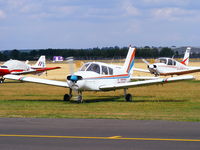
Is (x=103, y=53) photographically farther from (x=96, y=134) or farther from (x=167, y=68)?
(x=96, y=134)

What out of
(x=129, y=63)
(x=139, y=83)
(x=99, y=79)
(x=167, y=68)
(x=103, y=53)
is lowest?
(x=103, y=53)

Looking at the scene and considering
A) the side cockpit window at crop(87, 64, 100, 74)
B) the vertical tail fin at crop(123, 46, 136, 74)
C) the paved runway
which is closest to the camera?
the paved runway

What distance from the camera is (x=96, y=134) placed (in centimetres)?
1270

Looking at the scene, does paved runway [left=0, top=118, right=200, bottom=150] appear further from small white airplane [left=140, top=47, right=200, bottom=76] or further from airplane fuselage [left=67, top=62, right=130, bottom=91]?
small white airplane [left=140, top=47, right=200, bottom=76]

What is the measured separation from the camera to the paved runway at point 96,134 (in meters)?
10.9

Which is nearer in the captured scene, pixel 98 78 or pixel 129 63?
pixel 98 78

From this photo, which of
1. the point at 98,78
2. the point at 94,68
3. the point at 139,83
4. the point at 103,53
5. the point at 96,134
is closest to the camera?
the point at 96,134

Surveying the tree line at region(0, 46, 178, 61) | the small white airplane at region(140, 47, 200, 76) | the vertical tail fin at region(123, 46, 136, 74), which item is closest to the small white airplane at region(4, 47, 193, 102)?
the vertical tail fin at region(123, 46, 136, 74)

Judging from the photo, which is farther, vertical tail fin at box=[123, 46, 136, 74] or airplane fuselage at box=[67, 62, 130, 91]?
vertical tail fin at box=[123, 46, 136, 74]

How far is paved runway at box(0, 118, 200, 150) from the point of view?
35.8 ft

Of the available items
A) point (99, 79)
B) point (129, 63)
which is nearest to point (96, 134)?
point (99, 79)

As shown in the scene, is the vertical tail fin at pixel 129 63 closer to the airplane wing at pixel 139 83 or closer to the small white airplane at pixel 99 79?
the small white airplane at pixel 99 79

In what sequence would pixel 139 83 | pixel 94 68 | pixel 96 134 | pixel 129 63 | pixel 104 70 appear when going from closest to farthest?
1. pixel 96 134
2. pixel 139 83
3. pixel 94 68
4. pixel 104 70
5. pixel 129 63

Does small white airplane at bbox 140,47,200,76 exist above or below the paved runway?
below
